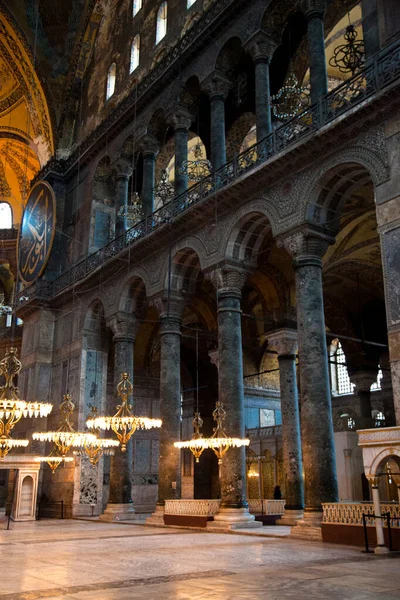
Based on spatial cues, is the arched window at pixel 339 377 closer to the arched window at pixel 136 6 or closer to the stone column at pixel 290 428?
the stone column at pixel 290 428

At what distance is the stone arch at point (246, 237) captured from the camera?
39.1 ft

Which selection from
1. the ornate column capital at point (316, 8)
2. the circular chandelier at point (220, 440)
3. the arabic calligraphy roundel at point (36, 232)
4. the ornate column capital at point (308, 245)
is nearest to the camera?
the ornate column capital at point (308, 245)

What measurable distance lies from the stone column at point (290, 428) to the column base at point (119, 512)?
150 inches

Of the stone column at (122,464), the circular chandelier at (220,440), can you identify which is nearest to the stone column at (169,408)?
the stone column at (122,464)

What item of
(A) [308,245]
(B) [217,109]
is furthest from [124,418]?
(B) [217,109]

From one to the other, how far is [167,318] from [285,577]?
336 inches

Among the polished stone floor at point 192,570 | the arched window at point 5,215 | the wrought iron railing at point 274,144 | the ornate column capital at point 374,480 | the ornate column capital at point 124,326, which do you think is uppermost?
the arched window at point 5,215

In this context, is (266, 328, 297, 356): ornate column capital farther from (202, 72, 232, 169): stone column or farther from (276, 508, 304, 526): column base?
(202, 72, 232, 169): stone column

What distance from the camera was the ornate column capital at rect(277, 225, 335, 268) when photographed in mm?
10281

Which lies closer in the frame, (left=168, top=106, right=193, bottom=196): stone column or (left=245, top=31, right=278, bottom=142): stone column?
(left=245, top=31, right=278, bottom=142): stone column

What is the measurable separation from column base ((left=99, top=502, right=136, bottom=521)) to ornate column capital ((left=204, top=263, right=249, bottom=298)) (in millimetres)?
6125

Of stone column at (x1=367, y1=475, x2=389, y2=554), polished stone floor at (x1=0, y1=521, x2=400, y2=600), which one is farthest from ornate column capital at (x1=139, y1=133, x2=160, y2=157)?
stone column at (x1=367, y1=475, x2=389, y2=554)

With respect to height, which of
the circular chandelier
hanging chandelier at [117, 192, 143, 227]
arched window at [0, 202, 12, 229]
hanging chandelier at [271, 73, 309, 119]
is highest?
arched window at [0, 202, 12, 229]

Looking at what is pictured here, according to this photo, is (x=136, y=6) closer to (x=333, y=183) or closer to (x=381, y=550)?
(x=333, y=183)
